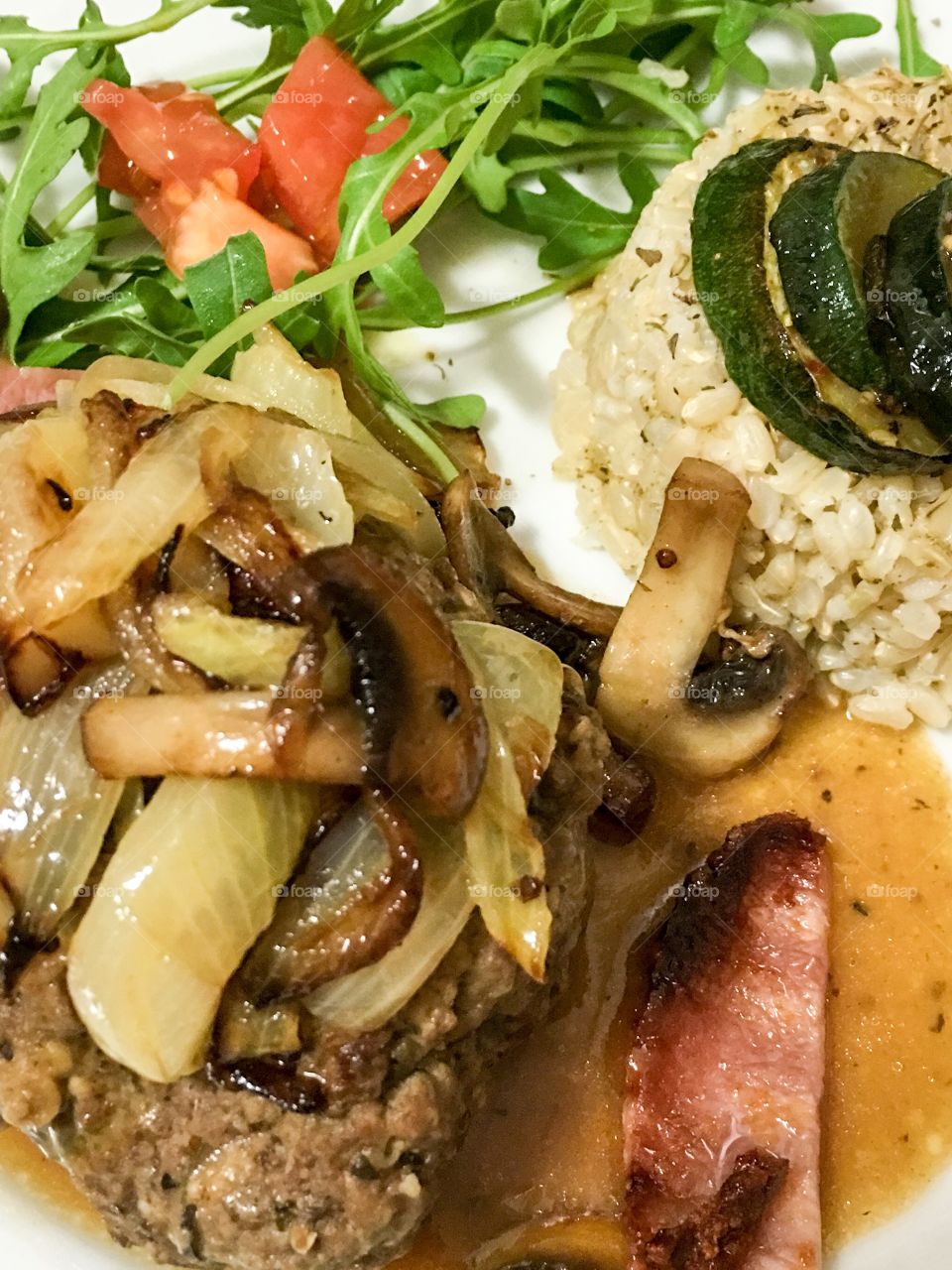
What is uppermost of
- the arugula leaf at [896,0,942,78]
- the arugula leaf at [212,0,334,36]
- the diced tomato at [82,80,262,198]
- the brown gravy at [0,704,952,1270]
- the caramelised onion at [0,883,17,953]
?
the arugula leaf at [212,0,334,36]

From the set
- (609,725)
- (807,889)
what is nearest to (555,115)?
(609,725)

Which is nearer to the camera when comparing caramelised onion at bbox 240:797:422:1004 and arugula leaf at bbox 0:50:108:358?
caramelised onion at bbox 240:797:422:1004

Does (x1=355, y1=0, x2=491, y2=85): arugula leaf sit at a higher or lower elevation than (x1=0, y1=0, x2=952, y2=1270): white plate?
higher

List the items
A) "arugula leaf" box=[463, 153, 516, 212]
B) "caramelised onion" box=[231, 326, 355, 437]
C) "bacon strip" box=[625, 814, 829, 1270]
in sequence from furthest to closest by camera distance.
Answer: "arugula leaf" box=[463, 153, 516, 212] < "caramelised onion" box=[231, 326, 355, 437] < "bacon strip" box=[625, 814, 829, 1270]

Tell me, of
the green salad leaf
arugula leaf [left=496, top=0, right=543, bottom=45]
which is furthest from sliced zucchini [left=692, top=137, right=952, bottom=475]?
arugula leaf [left=496, top=0, right=543, bottom=45]

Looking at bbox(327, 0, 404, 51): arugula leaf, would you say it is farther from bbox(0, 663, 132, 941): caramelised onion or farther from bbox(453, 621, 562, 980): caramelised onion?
bbox(0, 663, 132, 941): caramelised onion

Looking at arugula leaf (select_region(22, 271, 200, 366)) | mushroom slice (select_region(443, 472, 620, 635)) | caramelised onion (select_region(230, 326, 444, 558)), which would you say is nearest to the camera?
caramelised onion (select_region(230, 326, 444, 558))

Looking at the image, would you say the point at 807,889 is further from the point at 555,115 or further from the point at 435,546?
the point at 555,115
